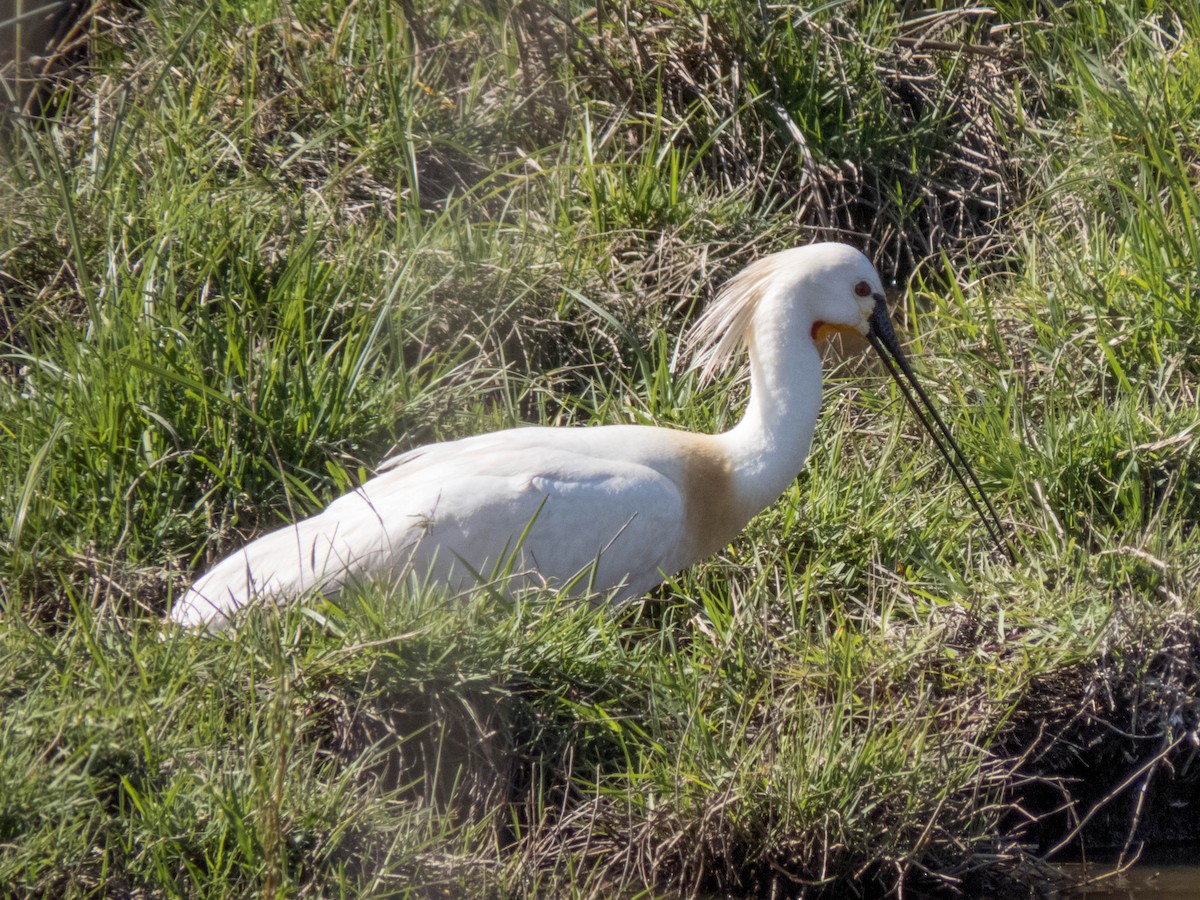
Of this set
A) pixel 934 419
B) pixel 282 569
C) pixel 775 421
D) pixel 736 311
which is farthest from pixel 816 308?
pixel 282 569

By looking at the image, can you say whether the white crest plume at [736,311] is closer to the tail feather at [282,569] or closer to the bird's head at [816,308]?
the bird's head at [816,308]

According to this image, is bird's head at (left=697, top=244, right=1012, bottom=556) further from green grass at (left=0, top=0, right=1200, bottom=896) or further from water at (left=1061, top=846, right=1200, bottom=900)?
water at (left=1061, top=846, right=1200, bottom=900)

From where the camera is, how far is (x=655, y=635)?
4.35 m

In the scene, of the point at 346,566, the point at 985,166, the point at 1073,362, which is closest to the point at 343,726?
the point at 346,566

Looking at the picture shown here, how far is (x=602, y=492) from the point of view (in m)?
4.04

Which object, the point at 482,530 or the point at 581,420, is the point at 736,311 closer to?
the point at 581,420

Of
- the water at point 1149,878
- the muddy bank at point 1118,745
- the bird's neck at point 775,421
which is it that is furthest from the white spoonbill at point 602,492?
the water at point 1149,878

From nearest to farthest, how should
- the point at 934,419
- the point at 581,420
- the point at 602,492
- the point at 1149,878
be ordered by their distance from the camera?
1. the point at 1149,878
2. the point at 602,492
3. the point at 934,419
4. the point at 581,420

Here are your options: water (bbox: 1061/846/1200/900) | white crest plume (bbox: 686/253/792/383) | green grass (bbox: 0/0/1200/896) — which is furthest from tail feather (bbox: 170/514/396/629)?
water (bbox: 1061/846/1200/900)

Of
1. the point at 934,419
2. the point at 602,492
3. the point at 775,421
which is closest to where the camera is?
the point at 602,492

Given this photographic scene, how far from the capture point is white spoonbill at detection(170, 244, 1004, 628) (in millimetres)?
3844

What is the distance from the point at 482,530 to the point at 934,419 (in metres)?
1.68

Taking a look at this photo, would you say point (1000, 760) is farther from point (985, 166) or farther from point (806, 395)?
point (985, 166)

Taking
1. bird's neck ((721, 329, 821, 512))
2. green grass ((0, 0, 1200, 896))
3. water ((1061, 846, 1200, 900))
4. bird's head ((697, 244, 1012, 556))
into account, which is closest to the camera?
green grass ((0, 0, 1200, 896))
